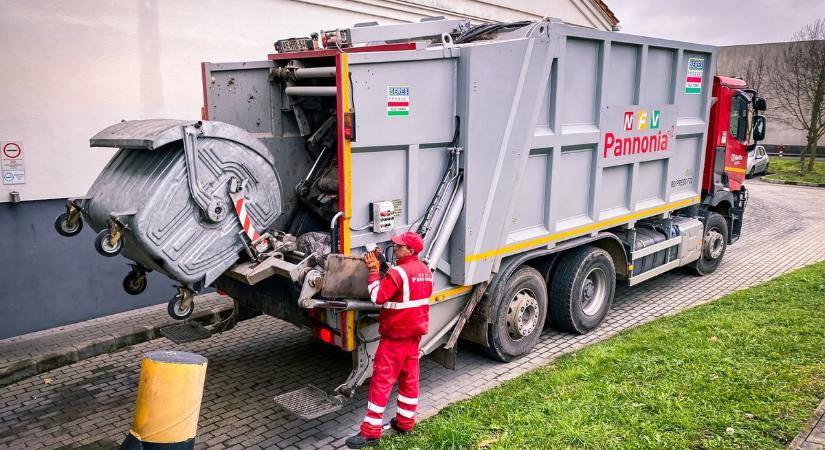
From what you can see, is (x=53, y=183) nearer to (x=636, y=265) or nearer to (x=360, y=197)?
(x=360, y=197)

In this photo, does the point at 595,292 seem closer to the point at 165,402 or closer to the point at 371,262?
the point at 371,262

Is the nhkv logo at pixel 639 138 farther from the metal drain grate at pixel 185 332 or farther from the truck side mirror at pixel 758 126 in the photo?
the metal drain grate at pixel 185 332

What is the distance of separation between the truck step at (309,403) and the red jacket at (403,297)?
1.87 ft

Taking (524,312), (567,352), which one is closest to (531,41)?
(524,312)

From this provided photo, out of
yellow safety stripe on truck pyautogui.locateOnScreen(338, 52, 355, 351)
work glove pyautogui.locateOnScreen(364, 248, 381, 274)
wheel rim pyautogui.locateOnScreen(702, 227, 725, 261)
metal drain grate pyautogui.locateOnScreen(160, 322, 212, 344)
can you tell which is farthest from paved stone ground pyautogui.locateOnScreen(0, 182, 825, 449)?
work glove pyautogui.locateOnScreen(364, 248, 381, 274)

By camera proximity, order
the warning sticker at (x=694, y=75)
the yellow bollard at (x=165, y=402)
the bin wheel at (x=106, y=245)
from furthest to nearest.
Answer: the warning sticker at (x=694, y=75) < the bin wheel at (x=106, y=245) < the yellow bollard at (x=165, y=402)

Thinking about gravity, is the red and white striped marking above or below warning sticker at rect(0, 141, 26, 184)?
below

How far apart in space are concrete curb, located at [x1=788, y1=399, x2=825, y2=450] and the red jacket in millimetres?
2392

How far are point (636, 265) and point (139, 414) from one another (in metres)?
5.67

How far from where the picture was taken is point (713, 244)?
8.86 m

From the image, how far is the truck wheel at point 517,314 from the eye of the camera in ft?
18.1

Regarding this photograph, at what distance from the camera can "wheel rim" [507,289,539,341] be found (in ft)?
18.7

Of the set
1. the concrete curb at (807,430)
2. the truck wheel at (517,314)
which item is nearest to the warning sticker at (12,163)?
the truck wheel at (517,314)

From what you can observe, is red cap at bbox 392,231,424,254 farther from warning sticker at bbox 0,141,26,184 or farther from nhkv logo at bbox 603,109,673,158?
warning sticker at bbox 0,141,26,184
